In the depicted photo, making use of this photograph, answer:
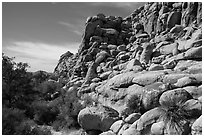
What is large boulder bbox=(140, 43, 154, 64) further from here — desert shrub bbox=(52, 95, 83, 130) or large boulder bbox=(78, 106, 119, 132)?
large boulder bbox=(78, 106, 119, 132)

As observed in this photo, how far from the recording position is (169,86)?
571 inches

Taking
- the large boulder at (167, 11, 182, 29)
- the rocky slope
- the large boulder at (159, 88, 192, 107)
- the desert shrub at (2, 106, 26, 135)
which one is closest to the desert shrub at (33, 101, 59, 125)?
the rocky slope

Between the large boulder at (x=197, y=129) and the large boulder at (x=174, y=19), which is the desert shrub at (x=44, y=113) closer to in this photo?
the large boulder at (x=197, y=129)

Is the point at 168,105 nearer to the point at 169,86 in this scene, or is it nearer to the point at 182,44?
the point at 169,86

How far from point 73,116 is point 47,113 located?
100 inches

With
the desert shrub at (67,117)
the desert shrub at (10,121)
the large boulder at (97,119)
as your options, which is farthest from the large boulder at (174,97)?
the desert shrub at (10,121)

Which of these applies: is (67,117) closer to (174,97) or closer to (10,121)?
(10,121)

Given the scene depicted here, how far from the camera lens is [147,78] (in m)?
16.9

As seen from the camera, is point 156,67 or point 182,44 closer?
point 156,67

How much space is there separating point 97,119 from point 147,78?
5058 millimetres

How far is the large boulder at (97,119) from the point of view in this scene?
46.6 feet

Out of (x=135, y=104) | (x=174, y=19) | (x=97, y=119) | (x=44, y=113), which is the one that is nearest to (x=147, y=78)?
(x=135, y=104)

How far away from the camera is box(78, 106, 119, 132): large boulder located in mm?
14195

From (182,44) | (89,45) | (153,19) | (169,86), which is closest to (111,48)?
(89,45)
